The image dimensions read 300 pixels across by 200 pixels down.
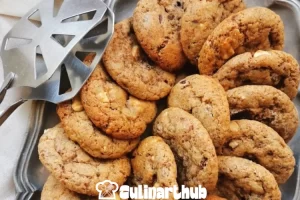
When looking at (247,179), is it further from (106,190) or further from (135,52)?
(135,52)

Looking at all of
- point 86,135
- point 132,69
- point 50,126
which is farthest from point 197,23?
point 50,126

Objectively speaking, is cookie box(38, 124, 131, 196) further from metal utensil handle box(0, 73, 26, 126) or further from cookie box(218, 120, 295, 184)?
cookie box(218, 120, 295, 184)

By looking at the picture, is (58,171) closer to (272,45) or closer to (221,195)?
(221,195)

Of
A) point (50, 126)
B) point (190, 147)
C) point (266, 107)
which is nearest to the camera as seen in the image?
point (190, 147)

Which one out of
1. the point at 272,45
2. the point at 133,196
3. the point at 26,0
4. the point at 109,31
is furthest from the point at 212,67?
the point at 26,0

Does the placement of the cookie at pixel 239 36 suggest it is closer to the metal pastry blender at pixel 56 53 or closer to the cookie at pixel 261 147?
the cookie at pixel 261 147

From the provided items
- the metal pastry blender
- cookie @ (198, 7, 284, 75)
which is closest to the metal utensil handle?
the metal pastry blender

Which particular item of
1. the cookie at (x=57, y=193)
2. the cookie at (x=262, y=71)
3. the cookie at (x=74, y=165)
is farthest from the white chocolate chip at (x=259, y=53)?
the cookie at (x=57, y=193)
